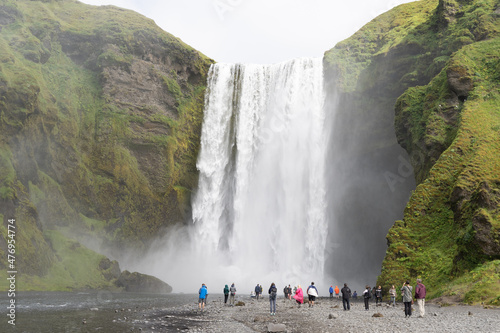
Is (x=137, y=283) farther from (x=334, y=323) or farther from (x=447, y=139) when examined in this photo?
(x=447, y=139)

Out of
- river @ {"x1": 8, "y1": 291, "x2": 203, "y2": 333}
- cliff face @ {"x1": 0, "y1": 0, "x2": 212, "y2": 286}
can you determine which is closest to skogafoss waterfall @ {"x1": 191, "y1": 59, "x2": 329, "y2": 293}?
cliff face @ {"x1": 0, "y1": 0, "x2": 212, "y2": 286}

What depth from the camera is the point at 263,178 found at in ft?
195

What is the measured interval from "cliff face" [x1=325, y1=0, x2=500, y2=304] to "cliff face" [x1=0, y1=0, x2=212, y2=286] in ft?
87.1

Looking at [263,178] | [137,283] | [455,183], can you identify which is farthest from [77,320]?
[263,178]

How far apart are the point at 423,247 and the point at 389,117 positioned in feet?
88.6

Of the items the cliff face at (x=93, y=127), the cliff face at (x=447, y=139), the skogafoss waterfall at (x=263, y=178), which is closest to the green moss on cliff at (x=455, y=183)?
the cliff face at (x=447, y=139)

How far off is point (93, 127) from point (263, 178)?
25.6 meters

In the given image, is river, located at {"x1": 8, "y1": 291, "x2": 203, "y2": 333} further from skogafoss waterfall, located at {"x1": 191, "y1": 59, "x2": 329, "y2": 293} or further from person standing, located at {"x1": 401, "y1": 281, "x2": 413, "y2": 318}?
skogafoss waterfall, located at {"x1": 191, "y1": 59, "x2": 329, "y2": 293}

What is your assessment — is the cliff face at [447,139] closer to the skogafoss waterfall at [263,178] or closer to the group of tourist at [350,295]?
A: the group of tourist at [350,295]

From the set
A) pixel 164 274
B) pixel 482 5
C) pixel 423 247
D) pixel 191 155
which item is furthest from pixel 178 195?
pixel 482 5

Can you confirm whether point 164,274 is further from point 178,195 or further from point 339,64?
point 339,64

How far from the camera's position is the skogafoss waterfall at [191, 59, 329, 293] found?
2125 inches

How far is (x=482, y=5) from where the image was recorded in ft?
149

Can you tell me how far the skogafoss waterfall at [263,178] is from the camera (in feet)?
177
